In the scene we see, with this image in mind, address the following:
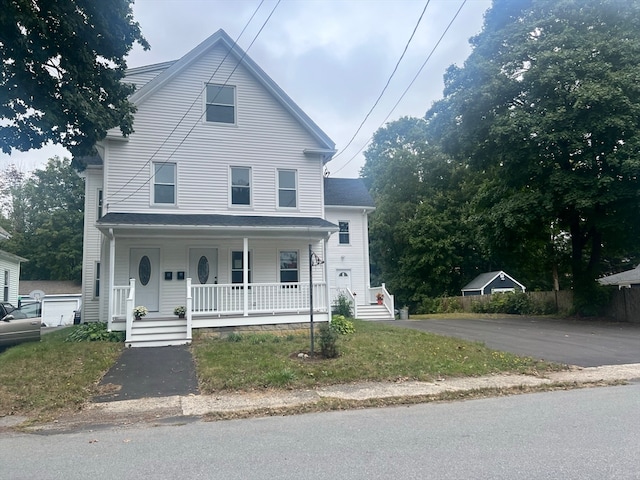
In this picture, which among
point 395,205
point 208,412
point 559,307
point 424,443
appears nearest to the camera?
point 424,443

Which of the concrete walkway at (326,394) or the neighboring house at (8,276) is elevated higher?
the neighboring house at (8,276)

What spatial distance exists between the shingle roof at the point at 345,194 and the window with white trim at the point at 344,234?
1.01 meters

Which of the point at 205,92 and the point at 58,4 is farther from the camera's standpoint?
the point at 205,92

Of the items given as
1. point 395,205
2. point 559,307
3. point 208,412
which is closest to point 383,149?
point 395,205

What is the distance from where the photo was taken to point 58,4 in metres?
10.1

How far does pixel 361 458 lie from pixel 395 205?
44.0 m

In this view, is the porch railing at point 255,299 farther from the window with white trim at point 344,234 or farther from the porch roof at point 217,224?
the window with white trim at point 344,234

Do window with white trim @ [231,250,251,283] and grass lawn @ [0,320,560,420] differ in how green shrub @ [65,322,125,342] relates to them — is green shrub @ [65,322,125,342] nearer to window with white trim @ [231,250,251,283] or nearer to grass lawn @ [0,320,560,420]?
grass lawn @ [0,320,560,420]

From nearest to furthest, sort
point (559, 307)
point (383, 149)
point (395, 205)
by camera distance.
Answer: point (559, 307)
point (395, 205)
point (383, 149)

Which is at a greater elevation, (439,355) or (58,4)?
(58,4)

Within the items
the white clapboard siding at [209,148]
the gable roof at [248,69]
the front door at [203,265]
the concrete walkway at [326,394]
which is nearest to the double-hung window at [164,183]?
the white clapboard siding at [209,148]

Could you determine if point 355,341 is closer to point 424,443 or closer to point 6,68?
point 424,443

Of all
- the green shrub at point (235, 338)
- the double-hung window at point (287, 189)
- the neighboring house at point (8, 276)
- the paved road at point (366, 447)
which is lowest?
the paved road at point (366, 447)

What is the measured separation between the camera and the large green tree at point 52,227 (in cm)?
4812
